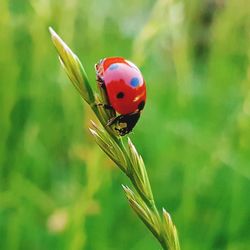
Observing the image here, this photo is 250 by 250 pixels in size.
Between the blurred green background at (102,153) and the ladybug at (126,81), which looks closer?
the ladybug at (126,81)

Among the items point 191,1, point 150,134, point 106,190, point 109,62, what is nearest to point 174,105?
point 150,134

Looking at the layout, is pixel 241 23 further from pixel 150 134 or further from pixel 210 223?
pixel 210 223

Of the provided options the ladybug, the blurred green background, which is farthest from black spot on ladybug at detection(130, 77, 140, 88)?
the blurred green background

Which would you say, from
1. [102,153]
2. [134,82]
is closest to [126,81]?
[134,82]

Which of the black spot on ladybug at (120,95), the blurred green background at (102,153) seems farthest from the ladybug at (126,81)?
the blurred green background at (102,153)

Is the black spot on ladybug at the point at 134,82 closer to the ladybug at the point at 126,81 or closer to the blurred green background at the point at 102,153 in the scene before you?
the ladybug at the point at 126,81

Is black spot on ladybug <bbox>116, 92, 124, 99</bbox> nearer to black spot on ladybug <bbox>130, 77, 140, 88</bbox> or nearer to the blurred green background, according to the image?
black spot on ladybug <bbox>130, 77, 140, 88</bbox>

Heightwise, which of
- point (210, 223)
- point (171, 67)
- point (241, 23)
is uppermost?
point (171, 67)

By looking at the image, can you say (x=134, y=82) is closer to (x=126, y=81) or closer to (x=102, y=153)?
(x=126, y=81)
